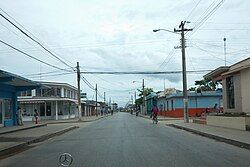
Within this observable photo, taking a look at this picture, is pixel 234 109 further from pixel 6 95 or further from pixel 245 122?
pixel 6 95

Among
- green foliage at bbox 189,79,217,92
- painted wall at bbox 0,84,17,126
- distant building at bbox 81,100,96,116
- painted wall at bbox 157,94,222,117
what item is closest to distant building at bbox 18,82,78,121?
painted wall at bbox 157,94,222,117

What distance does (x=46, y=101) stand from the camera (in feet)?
217

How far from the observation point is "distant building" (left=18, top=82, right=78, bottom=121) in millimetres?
65312

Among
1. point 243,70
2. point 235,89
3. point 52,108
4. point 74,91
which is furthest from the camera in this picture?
point 74,91

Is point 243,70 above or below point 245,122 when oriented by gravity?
above

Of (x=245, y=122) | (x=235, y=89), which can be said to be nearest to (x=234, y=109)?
(x=235, y=89)

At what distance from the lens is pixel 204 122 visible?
37531 millimetres

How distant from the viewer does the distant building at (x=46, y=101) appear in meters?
65.3

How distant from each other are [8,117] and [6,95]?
2.16m

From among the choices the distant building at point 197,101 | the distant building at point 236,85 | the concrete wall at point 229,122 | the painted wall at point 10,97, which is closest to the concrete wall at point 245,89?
the distant building at point 236,85

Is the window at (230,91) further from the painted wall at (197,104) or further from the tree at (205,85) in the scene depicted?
the tree at (205,85)

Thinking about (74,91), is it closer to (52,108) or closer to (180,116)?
(52,108)

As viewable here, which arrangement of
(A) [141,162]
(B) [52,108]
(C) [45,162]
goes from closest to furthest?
(A) [141,162] < (C) [45,162] < (B) [52,108]

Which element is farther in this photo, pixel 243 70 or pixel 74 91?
pixel 74 91
